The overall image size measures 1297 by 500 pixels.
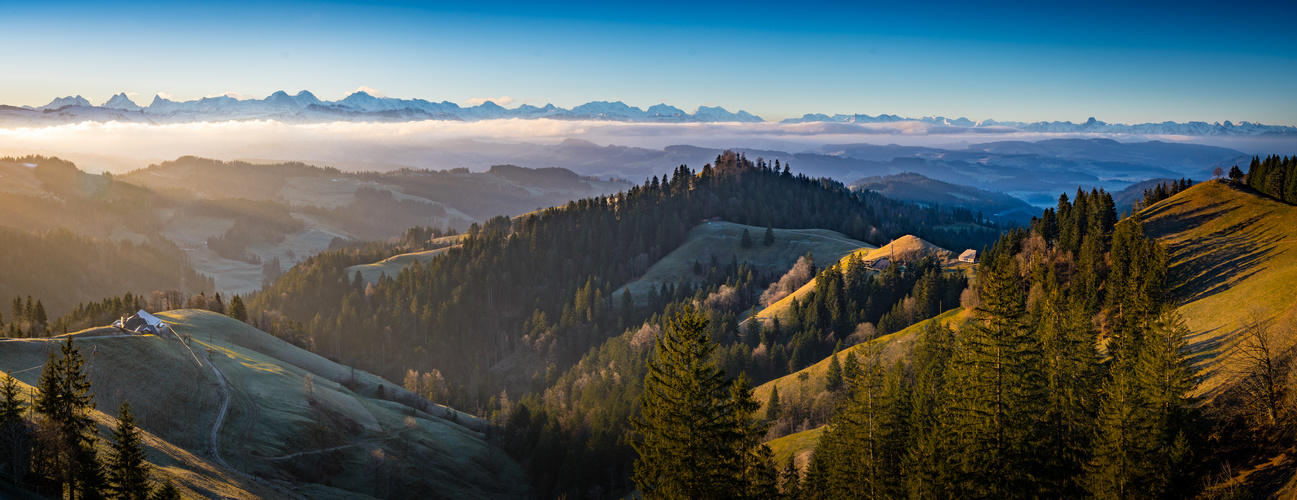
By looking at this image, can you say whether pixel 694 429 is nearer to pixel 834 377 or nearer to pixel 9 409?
pixel 9 409

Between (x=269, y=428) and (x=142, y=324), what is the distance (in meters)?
40.2

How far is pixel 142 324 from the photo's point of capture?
112812 mm

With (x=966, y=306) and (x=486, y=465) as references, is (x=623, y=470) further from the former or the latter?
(x=966, y=306)

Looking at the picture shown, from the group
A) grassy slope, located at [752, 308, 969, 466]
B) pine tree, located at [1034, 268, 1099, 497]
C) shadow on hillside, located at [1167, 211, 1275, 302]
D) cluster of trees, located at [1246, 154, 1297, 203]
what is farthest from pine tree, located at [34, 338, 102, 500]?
cluster of trees, located at [1246, 154, 1297, 203]

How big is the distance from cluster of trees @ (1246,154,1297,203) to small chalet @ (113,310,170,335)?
17670cm

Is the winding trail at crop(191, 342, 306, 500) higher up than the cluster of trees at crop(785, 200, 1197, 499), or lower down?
lower down

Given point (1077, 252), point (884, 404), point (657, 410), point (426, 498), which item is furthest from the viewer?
point (1077, 252)

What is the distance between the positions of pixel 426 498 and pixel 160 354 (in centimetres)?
4307

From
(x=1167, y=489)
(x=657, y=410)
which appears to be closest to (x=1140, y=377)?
(x=1167, y=489)

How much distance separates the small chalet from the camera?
360 ft

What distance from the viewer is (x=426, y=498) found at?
95.4 m

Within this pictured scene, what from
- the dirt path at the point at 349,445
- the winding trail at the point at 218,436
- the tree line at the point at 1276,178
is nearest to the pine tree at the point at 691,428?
the winding trail at the point at 218,436

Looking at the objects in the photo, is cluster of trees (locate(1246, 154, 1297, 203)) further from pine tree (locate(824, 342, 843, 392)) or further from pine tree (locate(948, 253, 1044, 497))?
pine tree (locate(948, 253, 1044, 497))

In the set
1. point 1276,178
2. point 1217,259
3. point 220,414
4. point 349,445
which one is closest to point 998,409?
point 1217,259
